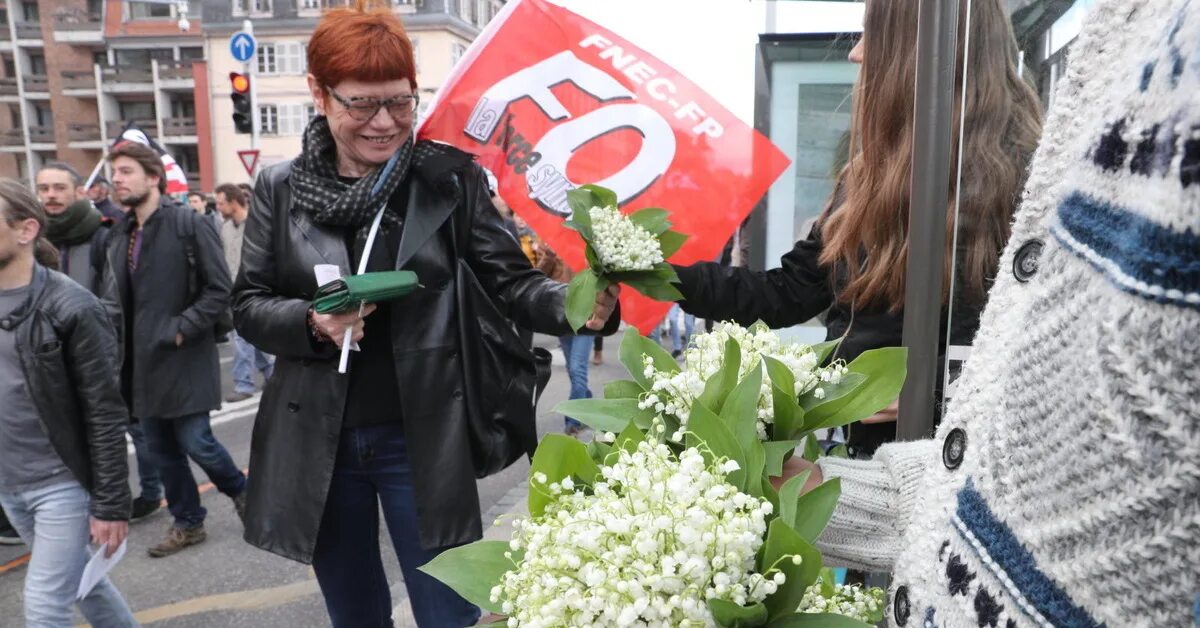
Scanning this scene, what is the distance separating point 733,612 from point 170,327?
4.20 meters

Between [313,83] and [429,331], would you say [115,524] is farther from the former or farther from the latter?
[313,83]

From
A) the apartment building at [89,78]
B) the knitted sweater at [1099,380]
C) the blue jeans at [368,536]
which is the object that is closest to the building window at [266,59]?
the apartment building at [89,78]

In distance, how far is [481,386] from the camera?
7.12 feet

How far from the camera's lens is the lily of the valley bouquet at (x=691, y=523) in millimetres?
692

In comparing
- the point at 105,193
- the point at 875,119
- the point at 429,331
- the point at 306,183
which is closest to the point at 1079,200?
the point at 875,119

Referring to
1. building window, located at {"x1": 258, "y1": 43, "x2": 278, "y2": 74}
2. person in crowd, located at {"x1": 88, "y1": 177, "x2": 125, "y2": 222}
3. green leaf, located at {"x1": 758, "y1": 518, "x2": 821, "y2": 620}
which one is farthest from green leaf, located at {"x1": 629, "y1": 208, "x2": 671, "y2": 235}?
building window, located at {"x1": 258, "y1": 43, "x2": 278, "y2": 74}

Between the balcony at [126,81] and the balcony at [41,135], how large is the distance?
472 centimetres

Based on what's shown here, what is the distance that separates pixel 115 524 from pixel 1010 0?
2806 mm

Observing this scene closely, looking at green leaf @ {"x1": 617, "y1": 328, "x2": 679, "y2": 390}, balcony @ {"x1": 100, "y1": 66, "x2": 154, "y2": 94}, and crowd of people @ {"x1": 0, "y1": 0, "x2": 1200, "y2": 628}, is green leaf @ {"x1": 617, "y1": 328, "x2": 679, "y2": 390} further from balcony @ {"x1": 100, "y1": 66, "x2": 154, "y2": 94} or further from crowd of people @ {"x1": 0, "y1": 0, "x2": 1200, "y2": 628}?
balcony @ {"x1": 100, "y1": 66, "x2": 154, "y2": 94}

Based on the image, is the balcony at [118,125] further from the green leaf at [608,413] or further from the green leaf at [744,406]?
the green leaf at [744,406]

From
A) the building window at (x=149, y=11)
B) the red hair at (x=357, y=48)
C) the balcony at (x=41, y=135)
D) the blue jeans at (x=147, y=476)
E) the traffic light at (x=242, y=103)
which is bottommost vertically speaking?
the blue jeans at (x=147, y=476)

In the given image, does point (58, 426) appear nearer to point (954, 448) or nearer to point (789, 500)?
point (789, 500)

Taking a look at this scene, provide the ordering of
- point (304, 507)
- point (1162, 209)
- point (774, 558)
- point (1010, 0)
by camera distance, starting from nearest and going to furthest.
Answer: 1. point (1162, 209)
2. point (774, 558)
3. point (1010, 0)
4. point (304, 507)

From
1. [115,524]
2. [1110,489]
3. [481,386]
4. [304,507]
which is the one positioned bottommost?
[115,524]
